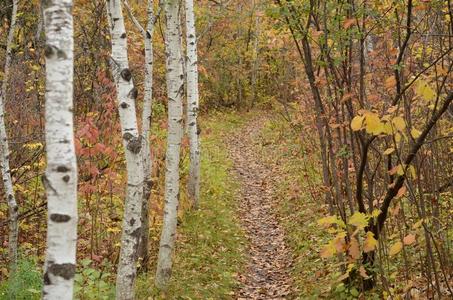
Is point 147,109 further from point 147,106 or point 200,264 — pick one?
point 200,264

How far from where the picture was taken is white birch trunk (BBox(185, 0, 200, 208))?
10391 mm

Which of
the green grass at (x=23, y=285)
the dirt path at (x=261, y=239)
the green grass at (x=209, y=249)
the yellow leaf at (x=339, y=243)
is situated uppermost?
the yellow leaf at (x=339, y=243)

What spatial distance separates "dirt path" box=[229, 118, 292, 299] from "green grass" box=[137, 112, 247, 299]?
0.22 meters

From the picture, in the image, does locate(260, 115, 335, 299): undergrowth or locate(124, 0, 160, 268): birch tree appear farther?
locate(260, 115, 335, 299): undergrowth

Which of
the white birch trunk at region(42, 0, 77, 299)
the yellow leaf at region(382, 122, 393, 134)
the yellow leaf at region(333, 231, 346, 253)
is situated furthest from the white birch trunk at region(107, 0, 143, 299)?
the yellow leaf at region(382, 122, 393, 134)

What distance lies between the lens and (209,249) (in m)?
8.52

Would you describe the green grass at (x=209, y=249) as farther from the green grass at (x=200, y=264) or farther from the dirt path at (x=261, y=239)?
the dirt path at (x=261, y=239)

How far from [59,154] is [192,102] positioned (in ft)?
24.9

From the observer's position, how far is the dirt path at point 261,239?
24.3 ft

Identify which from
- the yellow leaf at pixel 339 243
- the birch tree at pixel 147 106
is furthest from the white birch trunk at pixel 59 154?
the birch tree at pixel 147 106

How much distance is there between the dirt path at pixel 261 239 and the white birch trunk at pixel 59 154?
452cm

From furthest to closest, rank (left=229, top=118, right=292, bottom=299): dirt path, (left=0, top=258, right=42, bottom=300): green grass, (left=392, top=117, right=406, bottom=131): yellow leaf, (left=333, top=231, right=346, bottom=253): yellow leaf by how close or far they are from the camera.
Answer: (left=229, top=118, right=292, bottom=299): dirt path
(left=0, top=258, right=42, bottom=300): green grass
(left=333, top=231, right=346, bottom=253): yellow leaf
(left=392, top=117, right=406, bottom=131): yellow leaf

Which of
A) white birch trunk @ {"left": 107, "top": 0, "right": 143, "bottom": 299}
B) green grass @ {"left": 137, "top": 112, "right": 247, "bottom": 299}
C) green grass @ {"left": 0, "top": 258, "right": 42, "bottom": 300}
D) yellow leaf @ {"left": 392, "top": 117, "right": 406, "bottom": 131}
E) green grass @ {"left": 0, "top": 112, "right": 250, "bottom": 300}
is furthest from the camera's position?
green grass @ {"left": 137, "top": 112, "right": 247, "bottom": 299}

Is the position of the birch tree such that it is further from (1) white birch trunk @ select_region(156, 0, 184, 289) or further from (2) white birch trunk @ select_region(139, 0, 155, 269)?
(1) white birch trunk @ select_region(156, 0, 184, 289)
